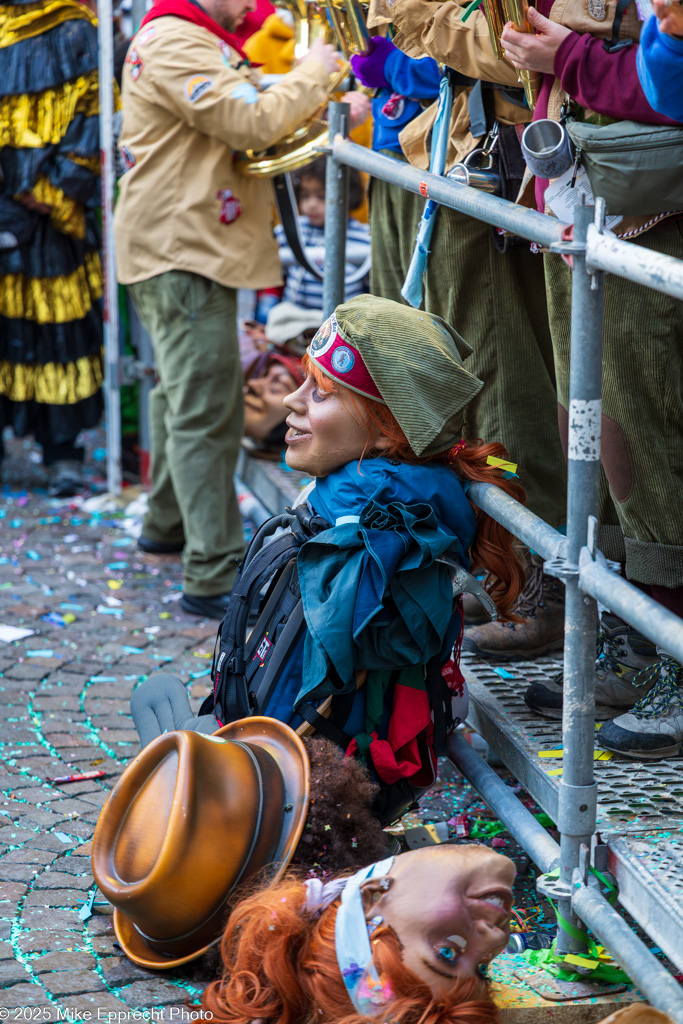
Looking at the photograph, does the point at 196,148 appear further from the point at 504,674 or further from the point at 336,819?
the point at 336,819

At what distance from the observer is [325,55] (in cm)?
439

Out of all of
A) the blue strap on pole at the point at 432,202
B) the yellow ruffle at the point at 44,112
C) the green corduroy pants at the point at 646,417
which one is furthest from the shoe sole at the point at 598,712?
the yellow ruffle at the point at 44,112

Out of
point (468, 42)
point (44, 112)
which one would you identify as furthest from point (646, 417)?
point (44, 112)

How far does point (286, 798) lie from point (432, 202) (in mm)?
1651

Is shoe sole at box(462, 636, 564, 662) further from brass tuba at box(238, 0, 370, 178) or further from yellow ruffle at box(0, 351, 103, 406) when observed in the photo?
yellow ruffle at box(0, 351, 103, 406)

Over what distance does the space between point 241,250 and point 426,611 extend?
2.62 m

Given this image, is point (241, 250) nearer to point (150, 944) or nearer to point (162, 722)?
point (162, 722)

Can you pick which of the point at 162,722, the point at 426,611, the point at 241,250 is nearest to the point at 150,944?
the point at 162,722

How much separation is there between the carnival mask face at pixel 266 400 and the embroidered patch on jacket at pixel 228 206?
1.09m

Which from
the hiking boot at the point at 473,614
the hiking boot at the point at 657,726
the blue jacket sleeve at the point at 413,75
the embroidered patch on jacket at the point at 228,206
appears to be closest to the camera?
the hiking boot at the point at 657,726

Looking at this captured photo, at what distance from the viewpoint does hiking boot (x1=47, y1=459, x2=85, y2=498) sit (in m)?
6.30

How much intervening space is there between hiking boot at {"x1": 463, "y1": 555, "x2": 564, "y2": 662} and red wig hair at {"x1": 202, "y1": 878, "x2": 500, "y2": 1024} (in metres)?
1.21

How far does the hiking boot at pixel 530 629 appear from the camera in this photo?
3150 mm

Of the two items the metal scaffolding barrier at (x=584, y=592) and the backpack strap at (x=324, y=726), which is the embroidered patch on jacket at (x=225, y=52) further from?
the backpack strap at (x=324, y=726)
